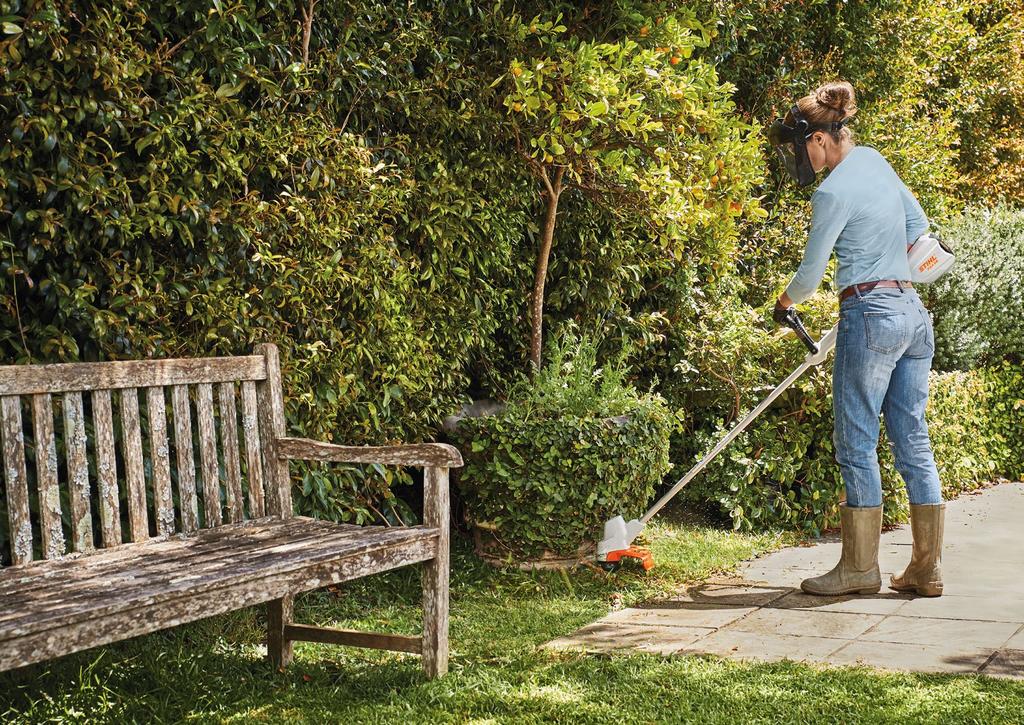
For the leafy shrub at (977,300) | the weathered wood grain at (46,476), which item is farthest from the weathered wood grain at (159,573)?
the leafy shrub at (977,300)

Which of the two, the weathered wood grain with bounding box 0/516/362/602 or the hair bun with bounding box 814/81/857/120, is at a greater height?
the hair bun with bounding box 814/81/857/120

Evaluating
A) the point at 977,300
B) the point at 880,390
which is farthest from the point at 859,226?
the point at 977,300

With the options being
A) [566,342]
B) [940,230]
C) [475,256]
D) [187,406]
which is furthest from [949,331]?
[187,406]

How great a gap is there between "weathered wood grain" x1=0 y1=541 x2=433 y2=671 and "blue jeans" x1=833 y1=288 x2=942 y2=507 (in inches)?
84.3

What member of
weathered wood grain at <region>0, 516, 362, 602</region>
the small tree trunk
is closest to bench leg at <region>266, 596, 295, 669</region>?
weathered wood grain at <region>0, 516, 362, 602</region>

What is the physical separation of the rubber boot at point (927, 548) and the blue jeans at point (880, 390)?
0.16 ft

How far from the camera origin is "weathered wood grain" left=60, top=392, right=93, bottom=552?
343cm

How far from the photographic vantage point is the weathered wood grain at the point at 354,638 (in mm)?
3908

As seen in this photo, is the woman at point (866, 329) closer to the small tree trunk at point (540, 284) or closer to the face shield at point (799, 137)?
the face shield at point (799, 137)

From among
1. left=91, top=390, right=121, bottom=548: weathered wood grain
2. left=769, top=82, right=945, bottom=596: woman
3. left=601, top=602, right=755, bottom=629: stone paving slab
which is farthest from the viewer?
left=769, top=82, right=945, bottom=596: woman

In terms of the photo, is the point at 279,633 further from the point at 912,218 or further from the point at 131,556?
the point at 912,218

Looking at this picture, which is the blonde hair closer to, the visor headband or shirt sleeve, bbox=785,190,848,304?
the visor headband

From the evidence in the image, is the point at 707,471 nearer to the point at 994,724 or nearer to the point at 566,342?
the point at 566,342

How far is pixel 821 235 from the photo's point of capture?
4.80 meters
